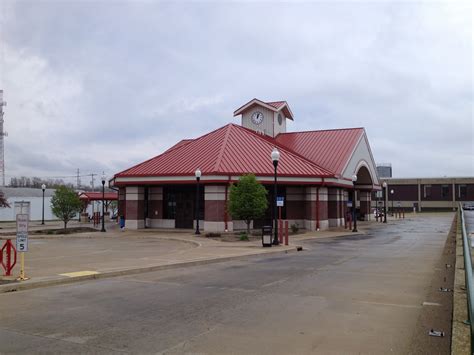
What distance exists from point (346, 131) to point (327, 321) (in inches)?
1554

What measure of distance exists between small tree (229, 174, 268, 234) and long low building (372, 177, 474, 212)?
74.1 meters

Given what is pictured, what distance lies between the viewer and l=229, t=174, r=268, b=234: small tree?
86.3 feet

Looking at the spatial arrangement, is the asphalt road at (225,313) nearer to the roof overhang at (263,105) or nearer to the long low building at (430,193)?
the roof overhang at (263,105)

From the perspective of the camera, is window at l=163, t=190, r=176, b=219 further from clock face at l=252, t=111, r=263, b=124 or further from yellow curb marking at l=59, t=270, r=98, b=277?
yellow curb marking at l=59, t=270, r=98, b=277

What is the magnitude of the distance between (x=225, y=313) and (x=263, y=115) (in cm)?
3807

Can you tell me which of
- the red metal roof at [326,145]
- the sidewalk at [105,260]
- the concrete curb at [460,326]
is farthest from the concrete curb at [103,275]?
the red metal roof at [326,145]

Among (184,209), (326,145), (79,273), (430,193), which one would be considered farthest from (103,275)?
(430,193)

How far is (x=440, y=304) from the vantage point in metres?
9.10

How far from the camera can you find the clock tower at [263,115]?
44938 millimetres

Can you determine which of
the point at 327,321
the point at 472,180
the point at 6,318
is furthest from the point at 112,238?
the point at 472,180

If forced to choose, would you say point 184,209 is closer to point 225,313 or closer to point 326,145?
point 326,145

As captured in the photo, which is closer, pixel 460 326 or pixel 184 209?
pixel 460 326

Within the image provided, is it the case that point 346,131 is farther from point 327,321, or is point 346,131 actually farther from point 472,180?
point 472,180

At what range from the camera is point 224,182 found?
30.6m
